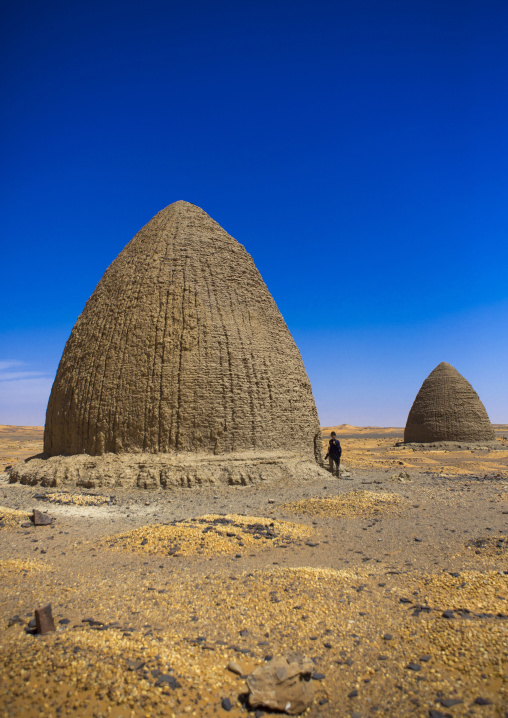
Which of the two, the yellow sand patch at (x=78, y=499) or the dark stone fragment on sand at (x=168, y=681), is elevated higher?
the yellow sand patch at (x=78, y=499)

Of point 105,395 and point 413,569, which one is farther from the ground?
point 105,395

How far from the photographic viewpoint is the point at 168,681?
2607 millimetres

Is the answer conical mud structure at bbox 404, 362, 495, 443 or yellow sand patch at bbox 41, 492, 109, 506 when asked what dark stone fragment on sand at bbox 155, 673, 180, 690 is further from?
conical mud structure at bbox 404, 362, 495, 443

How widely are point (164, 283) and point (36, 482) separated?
18.8 feet

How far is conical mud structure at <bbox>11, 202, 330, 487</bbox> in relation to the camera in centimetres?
983

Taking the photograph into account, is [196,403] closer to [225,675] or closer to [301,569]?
[301,569]

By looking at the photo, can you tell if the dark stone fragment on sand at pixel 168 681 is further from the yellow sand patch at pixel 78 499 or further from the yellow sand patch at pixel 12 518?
the yellow sand patch at pixel 78 499

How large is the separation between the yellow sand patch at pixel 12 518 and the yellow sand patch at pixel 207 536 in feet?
5.97

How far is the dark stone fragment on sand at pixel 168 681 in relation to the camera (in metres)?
2.59

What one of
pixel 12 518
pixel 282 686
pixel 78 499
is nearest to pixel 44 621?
pixel 282 686

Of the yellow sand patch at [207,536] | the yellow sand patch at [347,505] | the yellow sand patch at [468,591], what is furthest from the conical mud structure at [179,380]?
the yellow sand patch at [468,591]

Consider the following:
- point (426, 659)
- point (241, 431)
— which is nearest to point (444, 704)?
point (426, 659)

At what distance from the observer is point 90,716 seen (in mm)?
2332

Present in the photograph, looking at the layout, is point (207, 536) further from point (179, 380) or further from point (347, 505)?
point (179, 380)
